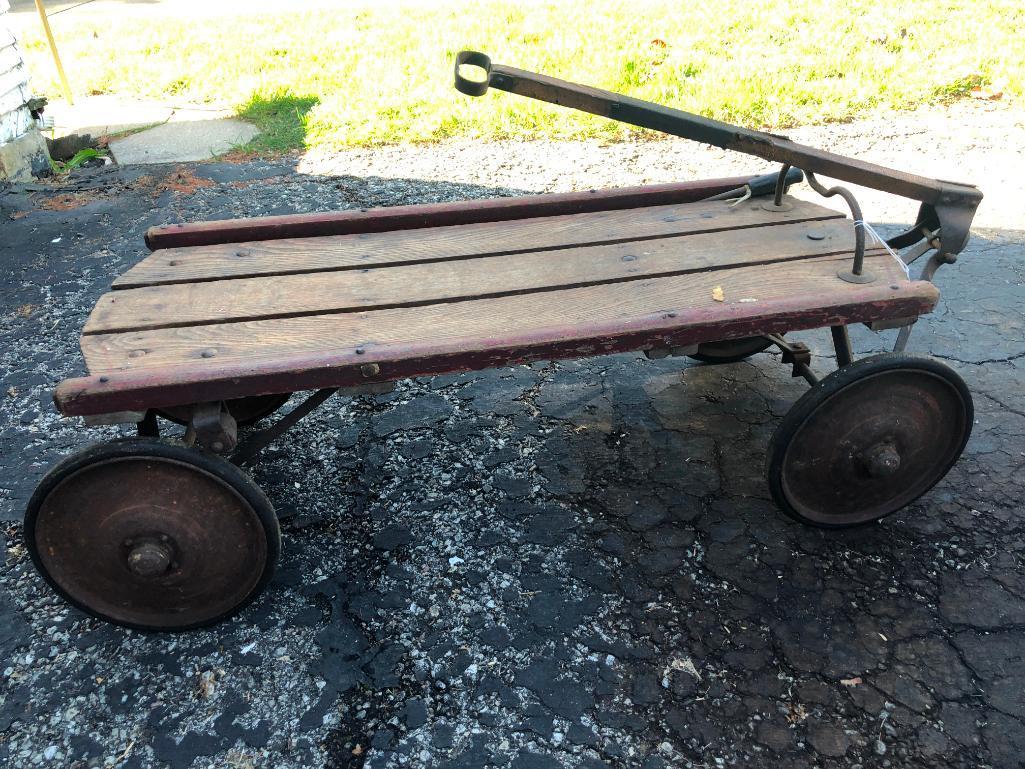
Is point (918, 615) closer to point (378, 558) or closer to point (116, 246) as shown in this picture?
point (378, 558)

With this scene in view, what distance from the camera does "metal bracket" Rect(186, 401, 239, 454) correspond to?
192 cm

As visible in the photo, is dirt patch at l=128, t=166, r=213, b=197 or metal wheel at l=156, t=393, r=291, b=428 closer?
metal wheel at l=156, t=393, r=291, b=428

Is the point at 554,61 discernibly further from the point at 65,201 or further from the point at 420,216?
the point at 420,216

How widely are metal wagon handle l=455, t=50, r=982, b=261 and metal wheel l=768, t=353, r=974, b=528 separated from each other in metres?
0.44

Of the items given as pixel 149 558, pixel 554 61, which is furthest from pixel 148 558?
pixel 554 61

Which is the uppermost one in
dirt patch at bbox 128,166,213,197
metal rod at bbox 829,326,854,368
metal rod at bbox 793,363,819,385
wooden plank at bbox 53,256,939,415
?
wooden plank at bbox 53,256,939,415

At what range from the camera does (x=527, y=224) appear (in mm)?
2756

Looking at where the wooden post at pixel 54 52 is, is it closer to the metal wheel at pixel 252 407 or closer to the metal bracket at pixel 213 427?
the metal wheel at pixel 252 407

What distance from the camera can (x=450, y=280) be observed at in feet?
7.78

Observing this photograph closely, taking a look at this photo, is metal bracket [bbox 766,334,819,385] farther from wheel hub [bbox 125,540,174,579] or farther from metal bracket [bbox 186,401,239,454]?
wheel hub [bbox 125,540,174,579]

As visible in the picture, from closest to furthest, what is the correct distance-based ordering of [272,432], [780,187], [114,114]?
[272,432] → [780,187] → [114,114]

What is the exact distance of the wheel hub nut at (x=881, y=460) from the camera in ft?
7.28

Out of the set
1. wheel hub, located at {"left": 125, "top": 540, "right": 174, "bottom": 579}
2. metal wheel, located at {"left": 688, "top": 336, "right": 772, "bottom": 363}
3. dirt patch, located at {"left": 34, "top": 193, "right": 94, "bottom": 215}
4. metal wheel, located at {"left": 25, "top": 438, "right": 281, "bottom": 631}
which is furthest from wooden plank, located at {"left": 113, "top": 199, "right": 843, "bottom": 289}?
dirt patch, located at {"left": 34, "top": 193, "right": 94, "bottom": 215}

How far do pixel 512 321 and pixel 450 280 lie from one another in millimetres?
354
